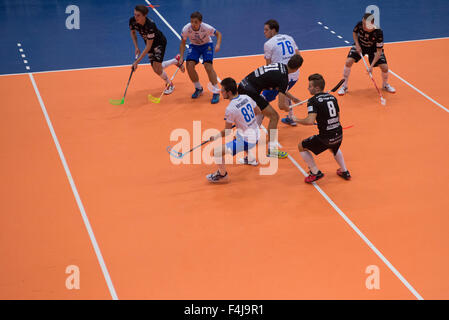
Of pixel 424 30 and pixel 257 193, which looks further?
pixel 424 30

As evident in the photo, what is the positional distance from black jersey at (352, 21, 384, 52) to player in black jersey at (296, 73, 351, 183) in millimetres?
3366

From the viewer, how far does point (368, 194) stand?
357 inches

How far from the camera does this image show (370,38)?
11.8 meters

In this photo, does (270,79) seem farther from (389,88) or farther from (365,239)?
(389,88)

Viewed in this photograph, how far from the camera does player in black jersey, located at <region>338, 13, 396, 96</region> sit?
11.6 m

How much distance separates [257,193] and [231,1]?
33.8 ft

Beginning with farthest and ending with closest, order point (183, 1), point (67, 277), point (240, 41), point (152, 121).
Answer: point (183, 1) < point (240, 41) < point (152, 121) < point (67, 277)

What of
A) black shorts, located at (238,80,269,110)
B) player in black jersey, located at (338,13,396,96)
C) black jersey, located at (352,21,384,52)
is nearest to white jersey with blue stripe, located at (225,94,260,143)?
black shorts, located at (238,80,269,110)

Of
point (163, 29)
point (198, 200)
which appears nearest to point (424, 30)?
point (163, 29)

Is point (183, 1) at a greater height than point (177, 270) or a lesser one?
greater

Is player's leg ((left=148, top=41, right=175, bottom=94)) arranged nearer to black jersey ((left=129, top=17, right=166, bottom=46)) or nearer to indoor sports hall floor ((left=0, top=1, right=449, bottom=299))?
black jersey ((left=129, top=17, right=166, bottom=46))

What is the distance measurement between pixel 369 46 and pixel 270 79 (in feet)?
11.1

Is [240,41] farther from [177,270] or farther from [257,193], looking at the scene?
[177,270]

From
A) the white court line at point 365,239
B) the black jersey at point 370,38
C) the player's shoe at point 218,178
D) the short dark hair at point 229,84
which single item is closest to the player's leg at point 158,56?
the player's shoe at point 218,178
